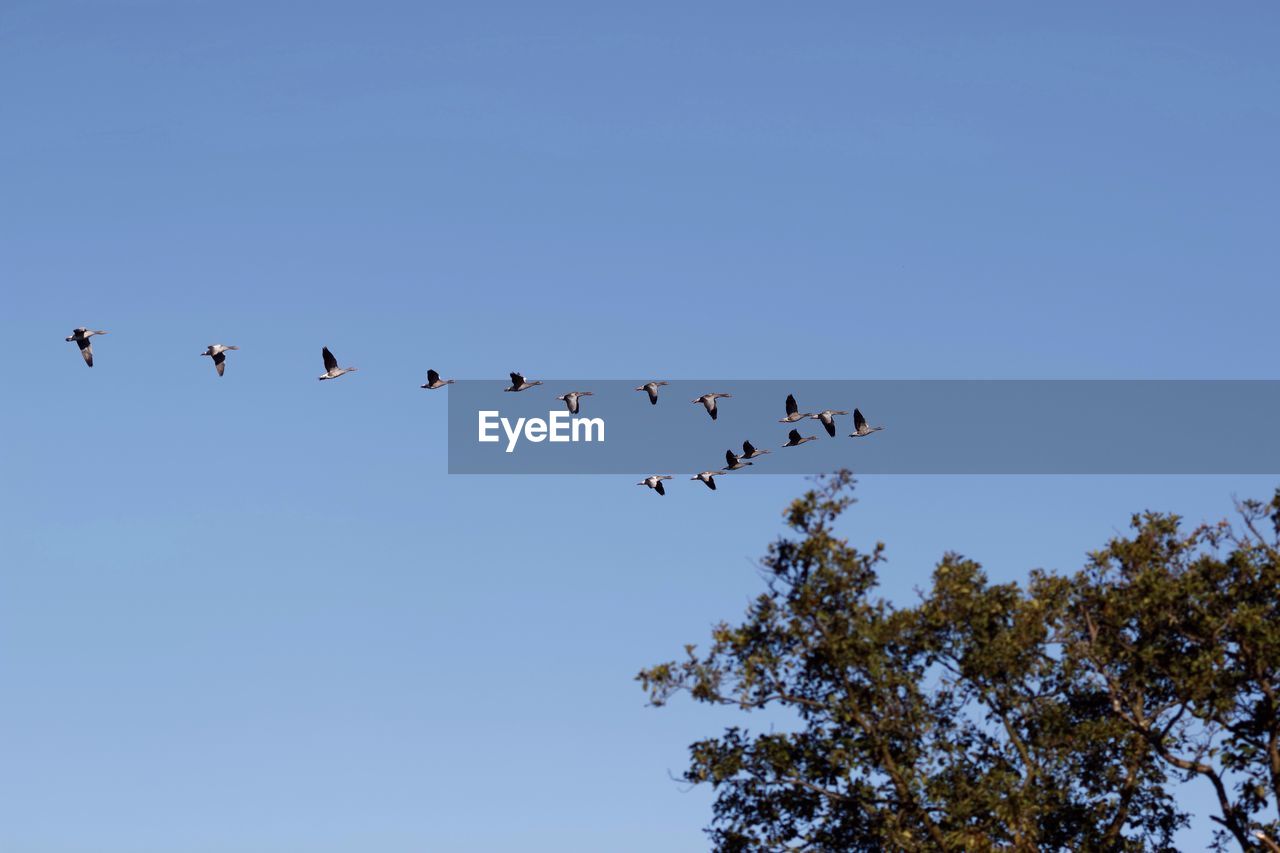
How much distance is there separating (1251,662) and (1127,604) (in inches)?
102

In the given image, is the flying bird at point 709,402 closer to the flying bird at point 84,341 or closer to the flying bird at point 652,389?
the flying bird at point 652,389

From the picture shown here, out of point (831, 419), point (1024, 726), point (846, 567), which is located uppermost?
point (831, 419)

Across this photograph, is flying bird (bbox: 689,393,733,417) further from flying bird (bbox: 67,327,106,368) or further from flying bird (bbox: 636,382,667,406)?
flying bird (bbox: 67,327,106,368)

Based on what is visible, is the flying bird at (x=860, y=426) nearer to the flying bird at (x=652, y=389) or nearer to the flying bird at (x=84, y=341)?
the flying bird at (x=652, y=389)

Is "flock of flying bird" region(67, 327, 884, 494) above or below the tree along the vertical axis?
above

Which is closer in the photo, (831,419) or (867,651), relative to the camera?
(867,651)

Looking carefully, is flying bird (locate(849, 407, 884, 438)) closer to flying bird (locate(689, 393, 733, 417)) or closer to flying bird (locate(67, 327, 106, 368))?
flying bird (locate(689, 393, 733, 417))

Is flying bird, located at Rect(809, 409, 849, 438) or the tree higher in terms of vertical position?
flying bird, located at Rect(809, 409, 849, 438)

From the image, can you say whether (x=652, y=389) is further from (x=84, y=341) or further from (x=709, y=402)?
(x=84, y=341)

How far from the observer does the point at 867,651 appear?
115 feet

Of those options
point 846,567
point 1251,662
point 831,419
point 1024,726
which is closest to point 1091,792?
point 1024,726

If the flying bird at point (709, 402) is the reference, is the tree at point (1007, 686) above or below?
below

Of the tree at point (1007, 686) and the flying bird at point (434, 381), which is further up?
the flying bird at point (434, 381)

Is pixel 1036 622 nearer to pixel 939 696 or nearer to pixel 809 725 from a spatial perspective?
pixel 939 696
